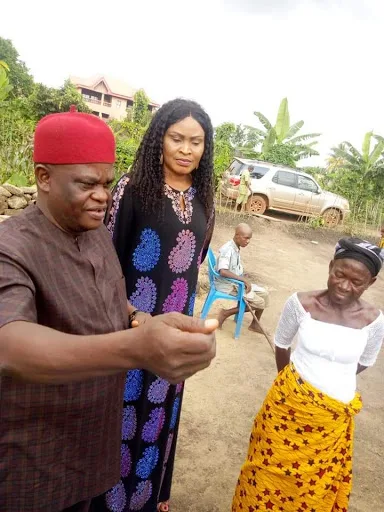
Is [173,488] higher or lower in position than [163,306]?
lower

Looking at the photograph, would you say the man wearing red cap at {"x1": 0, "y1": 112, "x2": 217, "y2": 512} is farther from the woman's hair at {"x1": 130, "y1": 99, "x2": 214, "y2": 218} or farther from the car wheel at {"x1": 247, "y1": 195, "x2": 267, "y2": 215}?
the car wheel at {"x1": 247, "y1": 195, "x2": 267, "y2": 215}

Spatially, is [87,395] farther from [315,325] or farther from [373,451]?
[373,451]

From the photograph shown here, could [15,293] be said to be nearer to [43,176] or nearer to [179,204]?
[43,176]

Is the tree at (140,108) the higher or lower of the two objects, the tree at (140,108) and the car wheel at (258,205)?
the higher

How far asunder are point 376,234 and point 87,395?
12.3m

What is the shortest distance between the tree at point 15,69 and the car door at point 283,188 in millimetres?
18721

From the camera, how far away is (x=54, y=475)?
1152 millimetres

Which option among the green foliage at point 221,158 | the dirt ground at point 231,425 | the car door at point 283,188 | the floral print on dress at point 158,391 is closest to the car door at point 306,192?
the car door at point 283,188

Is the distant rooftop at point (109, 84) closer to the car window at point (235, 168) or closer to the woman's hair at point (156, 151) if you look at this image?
the car window at point (235, 168)

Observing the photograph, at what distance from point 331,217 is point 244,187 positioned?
3160 mm

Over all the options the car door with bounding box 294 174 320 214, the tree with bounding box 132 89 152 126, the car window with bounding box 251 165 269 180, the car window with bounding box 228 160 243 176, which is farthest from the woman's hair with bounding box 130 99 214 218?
the tree with bounding box 132 89 152 126

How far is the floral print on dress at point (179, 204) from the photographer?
68.5 inches

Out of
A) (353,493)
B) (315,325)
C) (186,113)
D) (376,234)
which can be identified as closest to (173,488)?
(353,493)

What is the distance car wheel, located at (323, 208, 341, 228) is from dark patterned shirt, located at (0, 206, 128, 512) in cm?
1126
